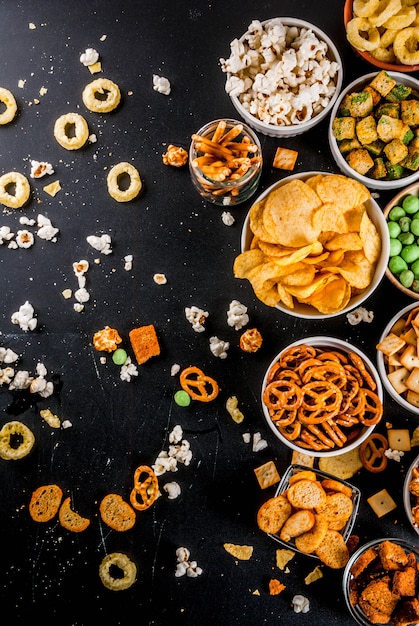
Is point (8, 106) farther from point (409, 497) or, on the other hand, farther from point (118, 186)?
point (409, 497)

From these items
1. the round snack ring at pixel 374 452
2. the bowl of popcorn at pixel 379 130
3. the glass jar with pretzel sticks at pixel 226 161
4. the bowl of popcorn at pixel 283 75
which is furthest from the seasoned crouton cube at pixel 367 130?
the round snack ring at pixel 374 452

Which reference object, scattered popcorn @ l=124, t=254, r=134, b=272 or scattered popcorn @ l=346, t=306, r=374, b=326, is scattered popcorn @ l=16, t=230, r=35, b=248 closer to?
scattered popcorn @ l=124, t=254, r=134, b=272

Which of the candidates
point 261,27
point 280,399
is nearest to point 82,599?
point 280,399

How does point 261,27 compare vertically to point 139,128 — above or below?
above

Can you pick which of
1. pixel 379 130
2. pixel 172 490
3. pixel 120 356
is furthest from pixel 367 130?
pixel 172 490

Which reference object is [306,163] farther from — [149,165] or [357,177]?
[149,165]

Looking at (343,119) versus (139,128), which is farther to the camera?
(139,128)

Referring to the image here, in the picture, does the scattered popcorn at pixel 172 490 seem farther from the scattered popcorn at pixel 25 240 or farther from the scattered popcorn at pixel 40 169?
the scattered popcorn at pixel 40 169

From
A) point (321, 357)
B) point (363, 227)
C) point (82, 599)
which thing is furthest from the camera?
point (82, 599)
